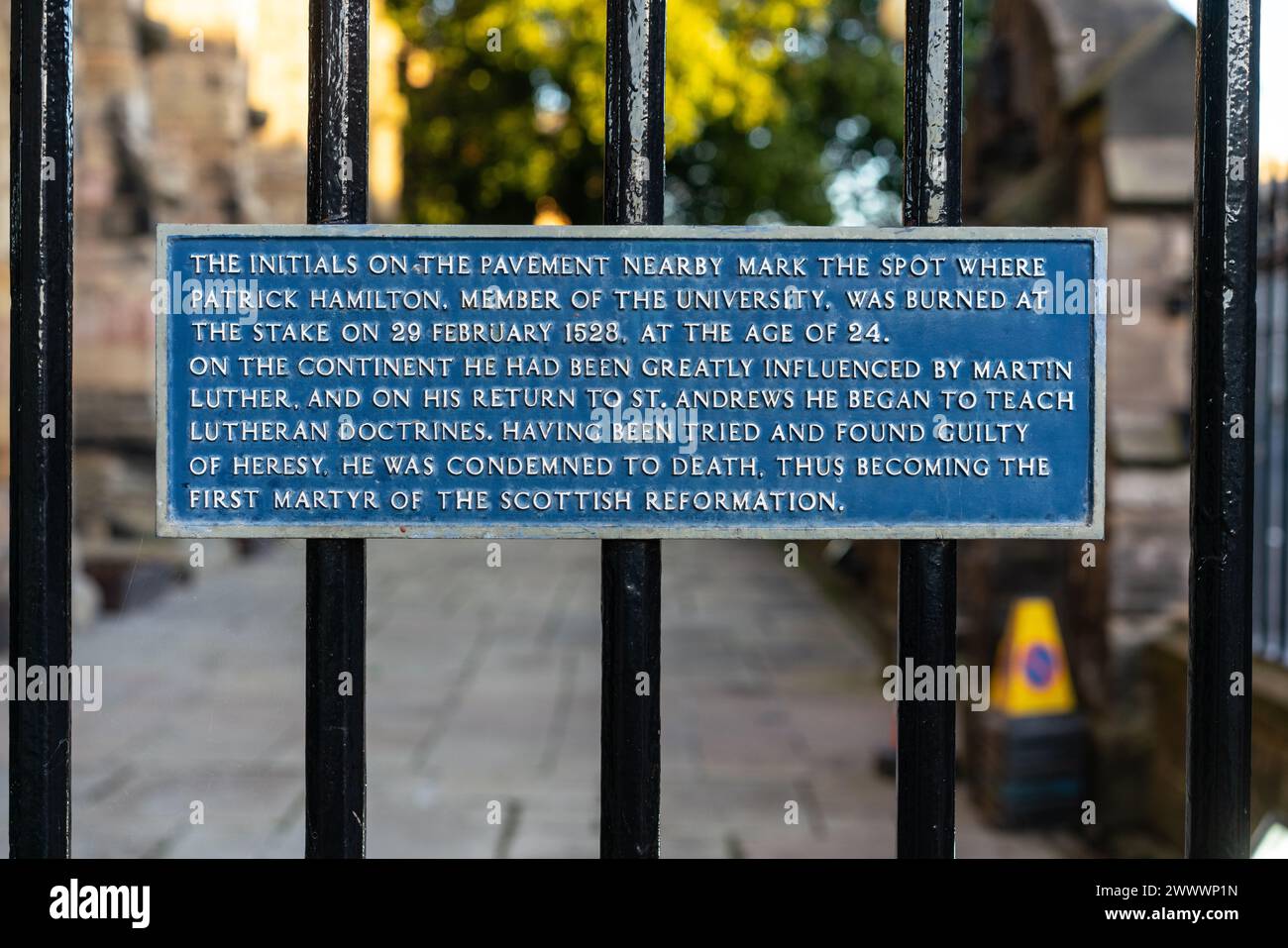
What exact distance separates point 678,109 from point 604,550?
16100mm

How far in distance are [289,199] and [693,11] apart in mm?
6729

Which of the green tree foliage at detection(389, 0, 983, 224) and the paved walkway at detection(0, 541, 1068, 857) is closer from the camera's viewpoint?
the paved walkway at detection(0, 541, 1068, 857)

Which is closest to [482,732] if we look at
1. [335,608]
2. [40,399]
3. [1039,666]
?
[1039,666]

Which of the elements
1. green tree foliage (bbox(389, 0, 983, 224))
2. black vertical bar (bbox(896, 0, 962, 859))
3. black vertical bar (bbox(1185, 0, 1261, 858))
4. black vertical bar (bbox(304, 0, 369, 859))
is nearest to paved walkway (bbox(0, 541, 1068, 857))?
black vertical bar (bbox(304, 0, 369, 859))

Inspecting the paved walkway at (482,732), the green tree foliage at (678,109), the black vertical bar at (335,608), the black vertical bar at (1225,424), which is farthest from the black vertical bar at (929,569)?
the green tree foliage at (678,109)

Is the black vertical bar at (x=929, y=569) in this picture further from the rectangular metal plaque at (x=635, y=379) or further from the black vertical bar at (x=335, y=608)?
the black vertical bar at (x=335, y=608)

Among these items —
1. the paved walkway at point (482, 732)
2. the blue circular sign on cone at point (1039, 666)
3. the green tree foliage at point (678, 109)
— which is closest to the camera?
the paved walkway at point (482, 732)

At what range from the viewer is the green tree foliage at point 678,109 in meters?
17.5

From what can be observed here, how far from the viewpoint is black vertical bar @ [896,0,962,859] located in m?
2.30

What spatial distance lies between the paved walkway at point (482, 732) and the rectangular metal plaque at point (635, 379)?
2750 mm

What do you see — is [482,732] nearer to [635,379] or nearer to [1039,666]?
[1039,666]

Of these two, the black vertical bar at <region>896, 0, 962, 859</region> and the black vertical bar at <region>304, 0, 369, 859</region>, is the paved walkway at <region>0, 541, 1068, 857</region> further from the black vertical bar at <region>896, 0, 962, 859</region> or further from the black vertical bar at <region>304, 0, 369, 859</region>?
the black vertical bar at <region>896, 0, 962, 859</region>

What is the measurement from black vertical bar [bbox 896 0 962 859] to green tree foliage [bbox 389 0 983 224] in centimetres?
1436

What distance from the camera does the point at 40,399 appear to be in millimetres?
2312
